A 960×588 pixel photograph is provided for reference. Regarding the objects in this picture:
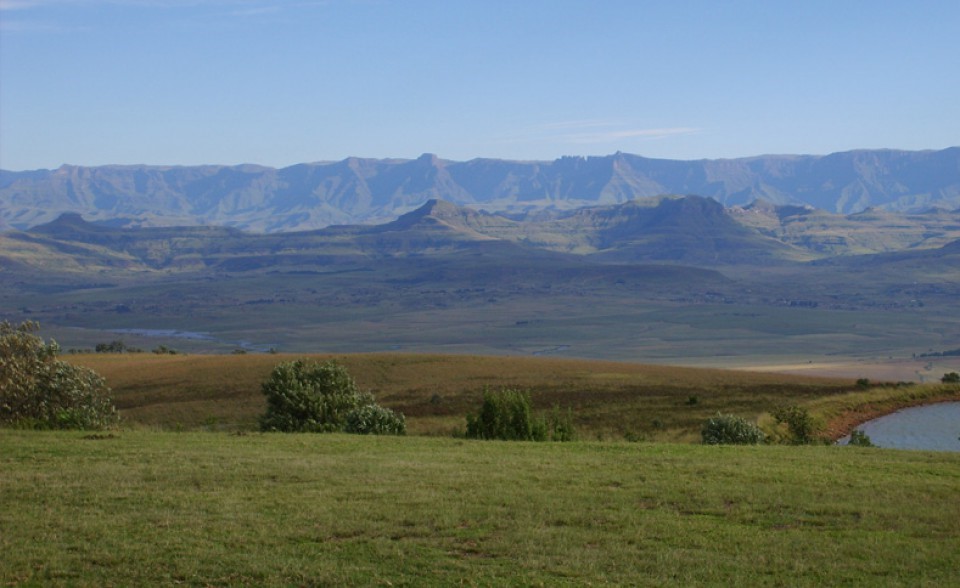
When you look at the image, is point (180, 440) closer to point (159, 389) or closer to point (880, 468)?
point (880, 468)

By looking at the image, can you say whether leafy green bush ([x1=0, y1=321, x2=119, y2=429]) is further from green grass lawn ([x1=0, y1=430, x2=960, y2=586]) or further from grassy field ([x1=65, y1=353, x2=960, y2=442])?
green grass lawn ([x1=0, y1=430, x2=960, y2=586])

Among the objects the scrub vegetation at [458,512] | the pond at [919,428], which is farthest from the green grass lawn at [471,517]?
the pond at [919,428]

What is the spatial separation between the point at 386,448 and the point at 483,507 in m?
6.86

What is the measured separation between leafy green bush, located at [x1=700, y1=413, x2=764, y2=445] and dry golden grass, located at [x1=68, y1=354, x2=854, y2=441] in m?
2.24

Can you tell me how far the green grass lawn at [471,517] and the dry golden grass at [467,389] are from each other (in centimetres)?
1129

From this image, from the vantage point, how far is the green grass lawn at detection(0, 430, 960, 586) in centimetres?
1208

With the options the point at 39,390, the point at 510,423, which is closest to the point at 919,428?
the point at 510,423

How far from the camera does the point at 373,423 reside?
88.5 ft

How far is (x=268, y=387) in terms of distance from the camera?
1118 inches

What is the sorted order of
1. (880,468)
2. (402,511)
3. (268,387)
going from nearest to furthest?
(402,511) < (880,468) < (268,387)

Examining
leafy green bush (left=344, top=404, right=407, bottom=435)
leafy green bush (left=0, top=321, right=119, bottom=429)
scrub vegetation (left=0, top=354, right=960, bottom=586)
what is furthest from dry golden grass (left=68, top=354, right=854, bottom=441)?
scrub vegetation (left=0, top=354, right=960, bottom=586)

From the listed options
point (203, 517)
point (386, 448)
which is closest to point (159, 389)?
point (386, 448)

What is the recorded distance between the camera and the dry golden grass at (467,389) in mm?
36750

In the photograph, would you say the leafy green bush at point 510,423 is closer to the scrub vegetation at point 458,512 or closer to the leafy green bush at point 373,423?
the leafy green bush at point 373,423
